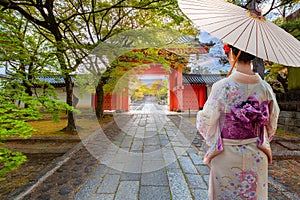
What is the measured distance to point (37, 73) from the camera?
281 centimetres

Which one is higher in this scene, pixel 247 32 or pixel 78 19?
pixel 78 19

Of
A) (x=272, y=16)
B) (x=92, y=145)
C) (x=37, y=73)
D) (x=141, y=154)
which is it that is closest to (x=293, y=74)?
(x=272, y=16)

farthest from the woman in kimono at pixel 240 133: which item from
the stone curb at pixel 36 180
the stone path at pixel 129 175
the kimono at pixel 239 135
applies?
the stone curb at pixel 36 180

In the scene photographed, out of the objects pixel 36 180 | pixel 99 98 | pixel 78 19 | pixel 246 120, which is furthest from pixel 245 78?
pixel 99 98

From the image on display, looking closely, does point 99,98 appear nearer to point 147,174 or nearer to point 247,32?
point 147,174

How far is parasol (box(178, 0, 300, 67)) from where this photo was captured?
3.50 feet

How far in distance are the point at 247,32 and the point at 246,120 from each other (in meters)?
0.60

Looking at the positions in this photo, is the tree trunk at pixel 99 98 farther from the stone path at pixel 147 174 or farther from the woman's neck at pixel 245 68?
the woman's neck at pixel 245 68

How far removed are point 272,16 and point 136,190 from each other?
8164 mm

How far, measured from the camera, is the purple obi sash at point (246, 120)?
3.38ft

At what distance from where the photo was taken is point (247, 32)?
109cm

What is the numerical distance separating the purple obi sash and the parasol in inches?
12.9

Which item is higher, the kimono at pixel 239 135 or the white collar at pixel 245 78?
the white collar at pixel 245 78

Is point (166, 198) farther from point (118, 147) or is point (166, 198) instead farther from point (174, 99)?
point (174, 99)
